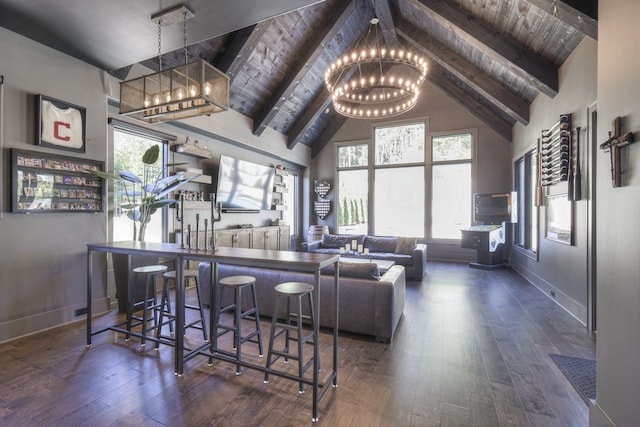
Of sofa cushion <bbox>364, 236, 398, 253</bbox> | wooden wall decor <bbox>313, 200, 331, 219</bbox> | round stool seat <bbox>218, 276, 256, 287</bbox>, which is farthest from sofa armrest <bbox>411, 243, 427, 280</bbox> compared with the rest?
wooden wall decor <bbox>313, 200, 331, 219</bbox>

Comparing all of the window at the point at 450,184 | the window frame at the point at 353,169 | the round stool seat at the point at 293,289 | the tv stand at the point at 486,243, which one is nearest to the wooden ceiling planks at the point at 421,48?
the window at the point at 450,184

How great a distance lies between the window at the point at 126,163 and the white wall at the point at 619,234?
5.22 meters

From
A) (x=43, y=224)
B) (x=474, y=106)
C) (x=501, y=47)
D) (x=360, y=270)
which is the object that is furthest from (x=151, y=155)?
(x=474, y=106)

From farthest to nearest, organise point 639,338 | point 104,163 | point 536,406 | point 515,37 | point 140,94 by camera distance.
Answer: point 515,37, point 104,163, point 140,94, point 536,406, point 639,338

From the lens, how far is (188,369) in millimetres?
2418

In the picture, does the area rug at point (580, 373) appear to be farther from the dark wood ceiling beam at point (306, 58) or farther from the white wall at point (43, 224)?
the dark wood ceiling beam at point (306, 58)

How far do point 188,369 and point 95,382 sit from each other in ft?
2.14

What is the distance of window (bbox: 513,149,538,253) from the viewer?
5379 millimetres

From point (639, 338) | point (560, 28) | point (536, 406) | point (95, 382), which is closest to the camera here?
point (639, 338)

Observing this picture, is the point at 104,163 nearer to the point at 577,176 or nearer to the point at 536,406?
the point at 536,406

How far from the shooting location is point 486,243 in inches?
249

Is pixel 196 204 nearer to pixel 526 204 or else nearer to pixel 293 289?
pixel 293 289

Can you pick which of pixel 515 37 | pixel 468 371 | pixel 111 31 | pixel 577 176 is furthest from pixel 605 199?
pixel 111 31

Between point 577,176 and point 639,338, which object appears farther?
point 577,176
